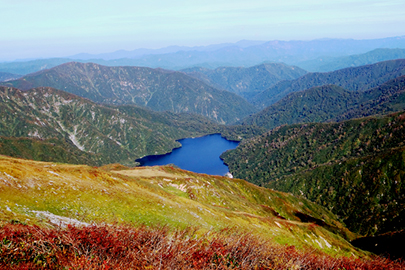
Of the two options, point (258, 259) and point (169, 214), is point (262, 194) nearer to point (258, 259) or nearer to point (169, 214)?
point (169, 214)

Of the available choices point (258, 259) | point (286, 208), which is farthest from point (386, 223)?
point (258, 259)

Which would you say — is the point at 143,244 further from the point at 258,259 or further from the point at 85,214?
the point at 85,214


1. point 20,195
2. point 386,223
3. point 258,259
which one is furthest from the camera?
point 386,223

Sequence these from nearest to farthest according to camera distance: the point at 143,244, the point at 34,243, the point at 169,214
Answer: the point at 34,243 → the point at 143,244 → the point at 169,214

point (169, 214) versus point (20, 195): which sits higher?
point (20, 195)

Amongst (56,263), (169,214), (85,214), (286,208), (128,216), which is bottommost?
(286,208)

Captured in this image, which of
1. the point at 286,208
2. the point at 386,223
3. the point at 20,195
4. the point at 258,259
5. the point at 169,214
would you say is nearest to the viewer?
the point at 258,259

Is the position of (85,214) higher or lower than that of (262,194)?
higher

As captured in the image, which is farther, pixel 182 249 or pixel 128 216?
pixel 128 216

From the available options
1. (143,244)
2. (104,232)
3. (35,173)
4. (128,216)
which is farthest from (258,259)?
(35,173)
